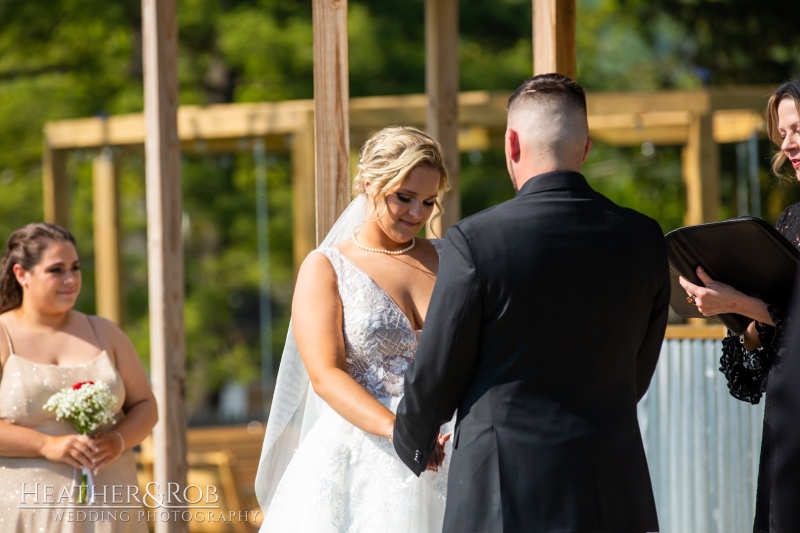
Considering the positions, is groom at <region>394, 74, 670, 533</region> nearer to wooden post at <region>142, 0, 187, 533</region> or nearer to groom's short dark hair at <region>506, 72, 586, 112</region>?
groom's short dark hair at <region>506, 72, 586, 112</region>

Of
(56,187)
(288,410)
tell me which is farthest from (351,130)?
(288,410)

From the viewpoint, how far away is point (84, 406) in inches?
172

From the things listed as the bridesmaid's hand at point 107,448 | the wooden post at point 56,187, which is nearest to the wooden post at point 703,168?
the wooden post at point 56,187

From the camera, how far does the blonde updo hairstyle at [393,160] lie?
3449 mm

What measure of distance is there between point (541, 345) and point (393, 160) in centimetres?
97

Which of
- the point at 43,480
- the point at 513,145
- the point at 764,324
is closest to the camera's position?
the point at 513,145

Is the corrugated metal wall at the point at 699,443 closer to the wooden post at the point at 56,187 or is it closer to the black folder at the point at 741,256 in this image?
the black folder at the point at 741,256

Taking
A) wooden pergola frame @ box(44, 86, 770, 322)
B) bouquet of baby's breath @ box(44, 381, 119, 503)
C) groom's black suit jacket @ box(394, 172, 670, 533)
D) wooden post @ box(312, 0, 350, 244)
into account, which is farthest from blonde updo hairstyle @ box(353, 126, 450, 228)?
wooden pergola frame @ box(44, 86, 770, 322)

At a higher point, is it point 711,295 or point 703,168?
point 703,168

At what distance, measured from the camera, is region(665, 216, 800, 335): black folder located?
10.3 feet

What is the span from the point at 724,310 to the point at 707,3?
32.7ft

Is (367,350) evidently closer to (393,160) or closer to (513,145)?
(393,160)

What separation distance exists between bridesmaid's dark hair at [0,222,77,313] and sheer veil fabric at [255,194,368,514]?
4.59 feet

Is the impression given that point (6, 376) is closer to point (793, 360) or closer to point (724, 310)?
point (724, 310)
